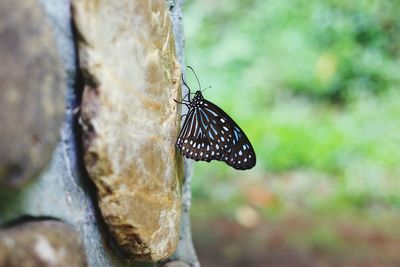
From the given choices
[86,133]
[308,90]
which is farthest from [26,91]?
[308,90]

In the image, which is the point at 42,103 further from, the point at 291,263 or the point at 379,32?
the point at 379,32

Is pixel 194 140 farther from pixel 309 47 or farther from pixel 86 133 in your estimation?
pixel 309 47

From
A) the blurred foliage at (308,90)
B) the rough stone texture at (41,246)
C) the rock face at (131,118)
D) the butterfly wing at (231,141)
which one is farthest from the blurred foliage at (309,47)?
the rough stone texture at (41,246)

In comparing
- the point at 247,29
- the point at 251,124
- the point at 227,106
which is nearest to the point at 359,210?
the point at 251,124

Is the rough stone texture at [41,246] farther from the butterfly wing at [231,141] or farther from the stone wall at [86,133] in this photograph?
the butterfly wing at [231,141]

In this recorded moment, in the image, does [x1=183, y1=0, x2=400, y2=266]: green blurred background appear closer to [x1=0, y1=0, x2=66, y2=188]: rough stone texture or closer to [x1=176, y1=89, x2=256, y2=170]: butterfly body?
[x1=176, y1=89, x2=256, y2=170]: butterfly body

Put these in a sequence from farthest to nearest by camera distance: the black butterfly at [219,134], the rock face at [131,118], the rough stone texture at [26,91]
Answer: the black butterfly at [219,134] < the rock face at [131,118] < the rough stone texture at [26,91]

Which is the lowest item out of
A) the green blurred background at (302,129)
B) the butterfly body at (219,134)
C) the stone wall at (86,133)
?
the stone wall at (86,133)

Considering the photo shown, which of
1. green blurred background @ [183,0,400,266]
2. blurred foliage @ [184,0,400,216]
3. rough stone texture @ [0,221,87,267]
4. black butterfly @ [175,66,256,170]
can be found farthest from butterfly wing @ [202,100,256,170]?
blurred foliage @ [184,0,400,216]
